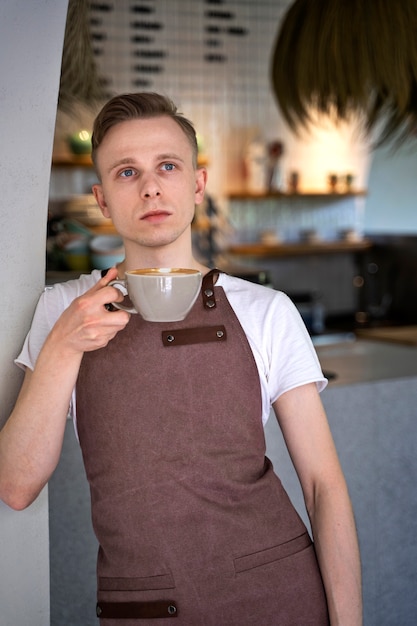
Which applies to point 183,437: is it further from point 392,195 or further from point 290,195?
point 392,195

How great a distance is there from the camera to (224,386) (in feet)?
4.77

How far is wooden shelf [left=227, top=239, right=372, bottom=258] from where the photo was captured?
675 centimetres

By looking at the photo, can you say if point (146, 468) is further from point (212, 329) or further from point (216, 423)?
point (212, 329)

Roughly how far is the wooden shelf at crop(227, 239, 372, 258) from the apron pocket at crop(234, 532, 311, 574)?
527 cm

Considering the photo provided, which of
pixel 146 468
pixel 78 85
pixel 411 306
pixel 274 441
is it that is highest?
pixel 78 85

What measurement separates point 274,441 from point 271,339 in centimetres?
97

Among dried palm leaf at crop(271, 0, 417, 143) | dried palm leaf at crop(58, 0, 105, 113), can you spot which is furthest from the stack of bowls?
dried palm leaf at crop(271, 0, 417, 143)

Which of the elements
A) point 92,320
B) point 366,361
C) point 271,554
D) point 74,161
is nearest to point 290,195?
point 74,161

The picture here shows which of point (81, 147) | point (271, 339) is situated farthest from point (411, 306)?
point (271, 339)

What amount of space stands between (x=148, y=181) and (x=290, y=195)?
5.58 metres

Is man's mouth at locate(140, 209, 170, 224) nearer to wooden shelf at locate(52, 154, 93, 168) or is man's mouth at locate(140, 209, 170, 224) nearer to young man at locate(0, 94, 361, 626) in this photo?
young man at locate(0, 94, 361, 626)

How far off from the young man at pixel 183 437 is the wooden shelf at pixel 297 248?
523cm

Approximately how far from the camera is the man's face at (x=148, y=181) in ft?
4.73

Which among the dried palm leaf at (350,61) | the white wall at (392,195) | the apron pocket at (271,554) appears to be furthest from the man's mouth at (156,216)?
the white wall at (392,195)
